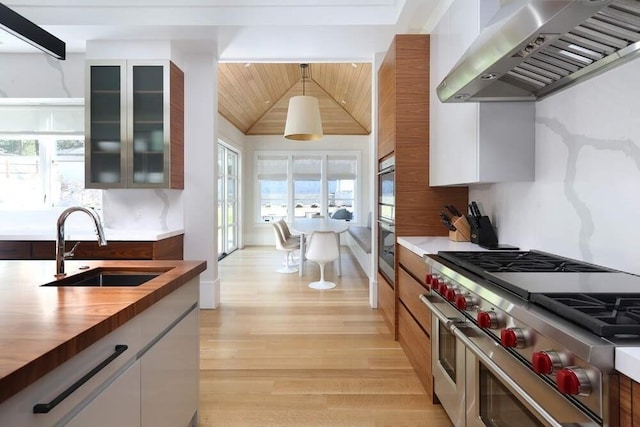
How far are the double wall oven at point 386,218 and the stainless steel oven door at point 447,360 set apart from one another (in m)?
1.02

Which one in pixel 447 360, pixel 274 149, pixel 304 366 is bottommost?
pixel 304 366

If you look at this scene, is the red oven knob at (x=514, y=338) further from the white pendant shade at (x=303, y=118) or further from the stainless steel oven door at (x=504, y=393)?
the white pendant shade at (x=303, y=118)

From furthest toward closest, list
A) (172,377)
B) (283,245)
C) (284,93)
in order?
(284,93) < (283,245) < (172,377)

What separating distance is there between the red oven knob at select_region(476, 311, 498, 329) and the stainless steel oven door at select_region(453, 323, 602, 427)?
6 cm

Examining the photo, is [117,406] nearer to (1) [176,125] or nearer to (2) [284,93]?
(1) [176,125]

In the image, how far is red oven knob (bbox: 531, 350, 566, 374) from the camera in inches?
35.6

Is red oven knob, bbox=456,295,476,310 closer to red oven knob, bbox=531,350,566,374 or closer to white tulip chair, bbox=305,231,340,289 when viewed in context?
red oven knob, bbox=531,350,566,374

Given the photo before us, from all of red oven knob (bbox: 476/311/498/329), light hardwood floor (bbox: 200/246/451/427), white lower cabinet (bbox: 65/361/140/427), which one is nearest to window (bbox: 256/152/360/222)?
light hardwood floor (bbox: 200/246/451/427)

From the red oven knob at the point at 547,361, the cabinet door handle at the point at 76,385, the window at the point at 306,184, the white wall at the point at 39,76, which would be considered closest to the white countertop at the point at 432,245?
the red oven knob at the point at 547,361

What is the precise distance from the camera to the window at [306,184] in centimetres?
904

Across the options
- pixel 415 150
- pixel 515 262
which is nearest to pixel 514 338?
pixel 515 262

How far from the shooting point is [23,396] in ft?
2.45

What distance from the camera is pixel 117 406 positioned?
1.11 m

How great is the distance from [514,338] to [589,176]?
95 centimetres
